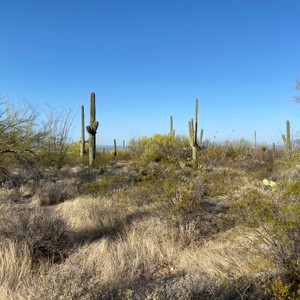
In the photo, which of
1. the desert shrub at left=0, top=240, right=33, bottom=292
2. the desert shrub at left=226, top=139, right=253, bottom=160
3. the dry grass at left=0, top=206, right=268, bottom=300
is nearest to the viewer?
the dry grass at left=0, top=206, right=268, bottom=300

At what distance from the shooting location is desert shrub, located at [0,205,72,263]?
4047 millimetres

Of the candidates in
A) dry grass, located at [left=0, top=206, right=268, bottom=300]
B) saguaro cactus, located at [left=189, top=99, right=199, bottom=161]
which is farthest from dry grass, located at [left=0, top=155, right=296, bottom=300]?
saguaro cactus, located at [left=189, top=99, right=199, bottom=161]

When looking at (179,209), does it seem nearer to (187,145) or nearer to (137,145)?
(187,145)

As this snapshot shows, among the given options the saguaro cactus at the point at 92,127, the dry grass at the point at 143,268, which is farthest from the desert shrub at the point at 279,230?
the saguaro cactus at the point at 92,127

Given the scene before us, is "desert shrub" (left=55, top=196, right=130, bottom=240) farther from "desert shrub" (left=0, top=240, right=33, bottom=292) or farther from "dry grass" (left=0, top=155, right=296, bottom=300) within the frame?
"desert shrub" (left=0, top=240, right=33, bottom=292)

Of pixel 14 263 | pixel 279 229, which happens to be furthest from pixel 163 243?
pixel 14 263

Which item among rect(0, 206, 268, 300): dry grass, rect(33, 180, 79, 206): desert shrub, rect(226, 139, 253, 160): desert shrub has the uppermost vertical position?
rect(226, 139, 253, 160): desert shrub

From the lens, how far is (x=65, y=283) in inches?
98.8

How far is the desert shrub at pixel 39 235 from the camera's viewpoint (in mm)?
4047

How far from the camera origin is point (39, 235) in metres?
4.14

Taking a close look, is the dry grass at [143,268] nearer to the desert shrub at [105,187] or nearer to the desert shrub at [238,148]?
the desert shrub at [105,187]

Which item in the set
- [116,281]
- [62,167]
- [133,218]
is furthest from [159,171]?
[62,167]

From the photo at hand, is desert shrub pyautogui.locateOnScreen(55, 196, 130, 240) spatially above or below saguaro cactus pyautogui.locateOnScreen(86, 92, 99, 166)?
below

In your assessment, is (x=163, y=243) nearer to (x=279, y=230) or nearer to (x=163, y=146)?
(x=279, y=230)
